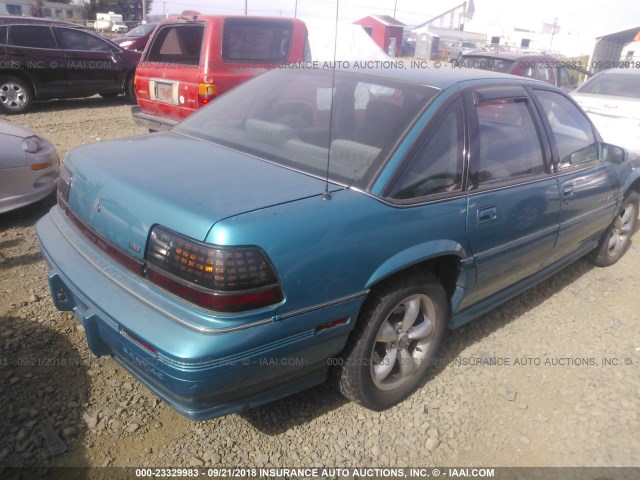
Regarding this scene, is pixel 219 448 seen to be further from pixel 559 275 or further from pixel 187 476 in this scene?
pixel 559 275

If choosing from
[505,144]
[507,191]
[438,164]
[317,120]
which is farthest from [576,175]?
[317,120]

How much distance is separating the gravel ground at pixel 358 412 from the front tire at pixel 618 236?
1100 mm

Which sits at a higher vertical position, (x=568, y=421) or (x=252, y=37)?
(x=252, y=37)

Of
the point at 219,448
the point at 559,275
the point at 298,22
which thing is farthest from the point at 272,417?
the point at 298,22

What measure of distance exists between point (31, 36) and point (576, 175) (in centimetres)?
983

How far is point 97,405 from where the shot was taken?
2480mm

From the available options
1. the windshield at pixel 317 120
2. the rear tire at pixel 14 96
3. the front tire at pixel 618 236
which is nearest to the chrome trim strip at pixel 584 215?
the front tire at pixel 618 236

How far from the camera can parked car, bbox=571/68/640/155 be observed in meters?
6.88

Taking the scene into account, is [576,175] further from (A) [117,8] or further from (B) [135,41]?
(A) [117,8]

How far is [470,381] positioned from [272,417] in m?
1.17

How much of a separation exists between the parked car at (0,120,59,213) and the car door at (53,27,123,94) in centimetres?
593

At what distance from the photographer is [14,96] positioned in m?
9.19

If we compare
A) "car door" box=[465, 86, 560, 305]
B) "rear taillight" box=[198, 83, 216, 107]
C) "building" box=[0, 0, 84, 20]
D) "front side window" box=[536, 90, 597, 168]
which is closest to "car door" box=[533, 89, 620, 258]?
"front side window" box=[536, 90, 597, 168]

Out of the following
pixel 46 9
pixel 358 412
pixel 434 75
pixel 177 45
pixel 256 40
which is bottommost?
pixel 358 412
